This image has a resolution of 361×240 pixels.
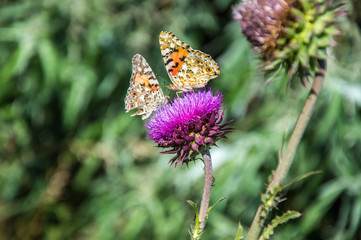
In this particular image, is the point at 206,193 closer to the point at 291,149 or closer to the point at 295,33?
the point at 291,149

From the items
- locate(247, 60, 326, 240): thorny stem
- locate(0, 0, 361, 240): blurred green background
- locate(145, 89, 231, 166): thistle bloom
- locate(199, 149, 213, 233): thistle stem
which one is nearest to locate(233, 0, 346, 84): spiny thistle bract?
locate(247, 60, 326, 240): thorny stem

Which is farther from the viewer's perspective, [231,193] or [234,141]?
[234,141]

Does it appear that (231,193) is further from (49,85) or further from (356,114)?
(49,85)

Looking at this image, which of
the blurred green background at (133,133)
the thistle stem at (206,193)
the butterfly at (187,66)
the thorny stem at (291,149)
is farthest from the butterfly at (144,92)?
the blurred green background at (133,133)

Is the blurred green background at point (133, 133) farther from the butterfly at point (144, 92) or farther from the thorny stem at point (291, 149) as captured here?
the thorny stem at point (291, 149)

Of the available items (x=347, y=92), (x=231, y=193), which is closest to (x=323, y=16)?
(x=347, y=92)
